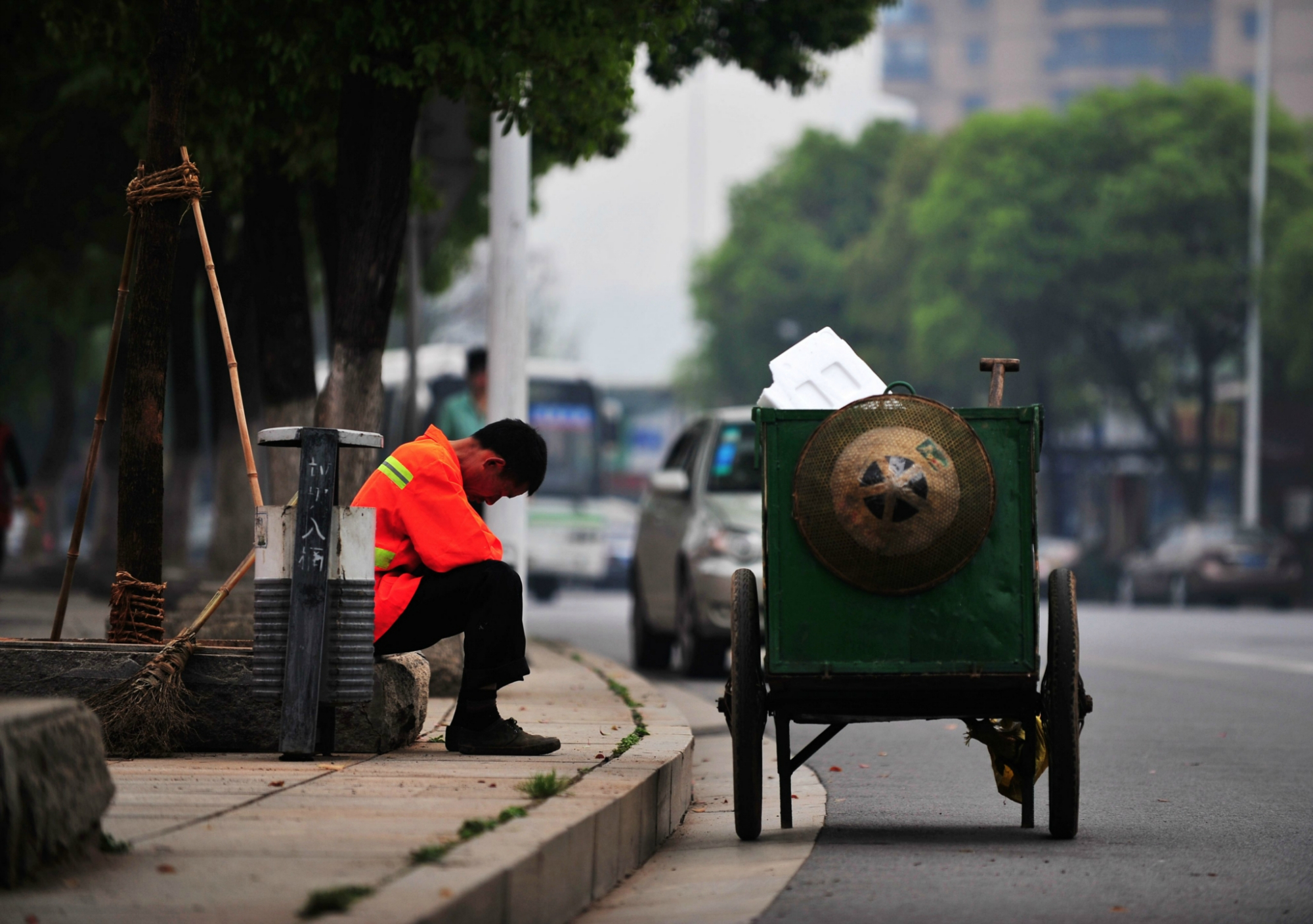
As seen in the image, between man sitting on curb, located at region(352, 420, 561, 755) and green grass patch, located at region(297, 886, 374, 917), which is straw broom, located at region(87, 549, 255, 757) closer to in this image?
man sitting on curb, located at region(352, 420, 561, 755)

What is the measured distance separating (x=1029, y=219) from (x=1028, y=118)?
388cm

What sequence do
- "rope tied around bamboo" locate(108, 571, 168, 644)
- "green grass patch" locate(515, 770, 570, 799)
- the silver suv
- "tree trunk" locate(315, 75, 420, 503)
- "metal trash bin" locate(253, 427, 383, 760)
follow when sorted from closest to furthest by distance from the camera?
"green grass patch" locate(515, 770, 570, 799) < "metal trash bin" locate(253, 427, 383, 760) < "rope tied around bamboo" locate(108, 571, 168, 644) < "tree trunk" locate(315, 75, 420, 503) < the silver suv

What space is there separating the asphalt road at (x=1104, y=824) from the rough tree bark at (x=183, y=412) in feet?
27.9

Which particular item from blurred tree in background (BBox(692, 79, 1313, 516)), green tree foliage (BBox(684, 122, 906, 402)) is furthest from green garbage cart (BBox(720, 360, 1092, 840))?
green tree foliage (BBox(684, 122, 906, 402))

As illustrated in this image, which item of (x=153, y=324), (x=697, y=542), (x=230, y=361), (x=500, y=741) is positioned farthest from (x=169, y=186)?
(x=697, y=542)

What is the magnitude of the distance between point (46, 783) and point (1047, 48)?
114 m

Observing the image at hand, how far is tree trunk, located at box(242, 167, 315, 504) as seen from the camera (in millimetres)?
12703

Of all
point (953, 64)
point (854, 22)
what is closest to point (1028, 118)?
point (854, 22)

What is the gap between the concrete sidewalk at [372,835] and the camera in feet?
13.3

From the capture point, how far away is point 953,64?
118 metres

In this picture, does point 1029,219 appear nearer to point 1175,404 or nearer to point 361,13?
point 1175,404

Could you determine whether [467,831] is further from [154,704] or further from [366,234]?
[366,234]

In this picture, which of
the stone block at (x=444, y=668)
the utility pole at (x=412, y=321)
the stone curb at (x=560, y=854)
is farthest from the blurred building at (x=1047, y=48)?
the stone curb at (x=560, y=854)

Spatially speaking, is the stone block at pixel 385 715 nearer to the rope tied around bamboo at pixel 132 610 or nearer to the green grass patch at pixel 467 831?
the rope tied around bamboo at pixel 132 610
